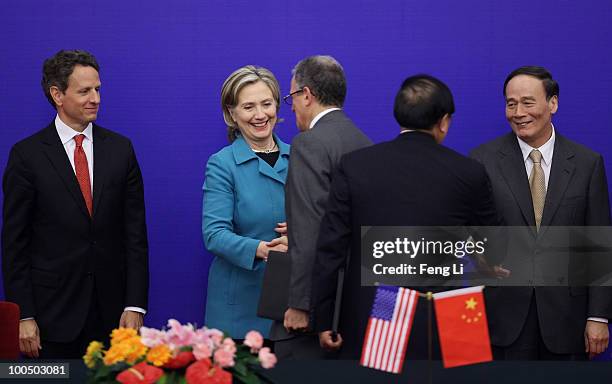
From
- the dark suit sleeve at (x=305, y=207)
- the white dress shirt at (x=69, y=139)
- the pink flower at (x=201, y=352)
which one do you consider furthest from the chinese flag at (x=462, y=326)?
the white dress shirt at (x=69, y=139)

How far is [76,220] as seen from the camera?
147 inches

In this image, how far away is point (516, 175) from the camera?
3676mm

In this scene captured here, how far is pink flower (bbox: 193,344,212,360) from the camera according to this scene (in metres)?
2.08

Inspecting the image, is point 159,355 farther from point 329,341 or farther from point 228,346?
point 329,341

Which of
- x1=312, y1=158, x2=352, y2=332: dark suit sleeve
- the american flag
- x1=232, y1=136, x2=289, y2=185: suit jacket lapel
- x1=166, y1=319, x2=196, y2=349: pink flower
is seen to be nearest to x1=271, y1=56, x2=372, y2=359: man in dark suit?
x1=312, y1=158, x2=352, y2=332: dark suit sleeve

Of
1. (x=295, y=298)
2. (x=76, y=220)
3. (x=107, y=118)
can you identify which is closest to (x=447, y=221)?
(x=295, y=298)

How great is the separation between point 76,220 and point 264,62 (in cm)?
121

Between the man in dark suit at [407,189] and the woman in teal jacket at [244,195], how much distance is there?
0.72 m

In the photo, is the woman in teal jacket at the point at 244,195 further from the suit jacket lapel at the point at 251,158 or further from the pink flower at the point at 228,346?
the pink flower at the point at 228,346

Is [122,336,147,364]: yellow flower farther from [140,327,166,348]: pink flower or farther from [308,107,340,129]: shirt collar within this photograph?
[308,107,340,129]: shirt collar

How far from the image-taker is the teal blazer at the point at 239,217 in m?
3.74

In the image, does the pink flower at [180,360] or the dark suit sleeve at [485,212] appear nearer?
the pink flower at [180,360]

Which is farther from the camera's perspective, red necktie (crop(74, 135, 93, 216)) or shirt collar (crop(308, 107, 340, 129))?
red necktie (crop(74, 135, 93, 216))

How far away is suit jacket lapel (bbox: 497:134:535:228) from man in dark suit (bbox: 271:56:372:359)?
0.64 meters
